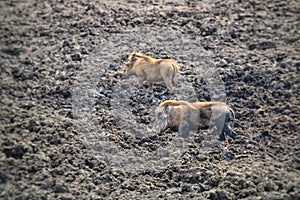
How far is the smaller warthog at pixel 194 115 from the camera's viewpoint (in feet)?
20.8

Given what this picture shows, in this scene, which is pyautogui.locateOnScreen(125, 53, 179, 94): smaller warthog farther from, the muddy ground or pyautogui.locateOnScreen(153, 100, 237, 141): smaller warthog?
pyautogui.locateOnScreen(153, 100, 237, 141): smaller warthog

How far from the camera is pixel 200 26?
795 centimetres

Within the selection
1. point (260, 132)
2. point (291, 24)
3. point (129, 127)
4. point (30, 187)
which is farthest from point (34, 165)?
point (291, 24)

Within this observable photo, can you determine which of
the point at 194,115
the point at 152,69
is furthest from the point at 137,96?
the point at 194,115

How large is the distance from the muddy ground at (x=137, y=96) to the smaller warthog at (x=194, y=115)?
0.11 meters

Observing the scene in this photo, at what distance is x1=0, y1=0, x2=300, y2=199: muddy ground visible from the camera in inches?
233

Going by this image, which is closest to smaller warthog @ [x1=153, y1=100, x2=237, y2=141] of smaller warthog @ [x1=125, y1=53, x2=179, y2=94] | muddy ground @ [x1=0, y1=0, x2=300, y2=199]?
muddy ground @ [x1=0, y1=0, x2=300, y2=199]

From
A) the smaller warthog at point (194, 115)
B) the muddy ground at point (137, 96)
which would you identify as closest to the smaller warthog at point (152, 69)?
the muddy ground at point (137, 96)

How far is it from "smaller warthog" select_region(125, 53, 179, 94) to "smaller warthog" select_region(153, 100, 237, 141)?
0.50 m

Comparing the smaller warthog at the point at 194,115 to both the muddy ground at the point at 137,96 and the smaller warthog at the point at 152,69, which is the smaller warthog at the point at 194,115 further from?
the smaller warthog at the point at 152,69

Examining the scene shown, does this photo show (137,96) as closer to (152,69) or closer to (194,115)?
(152,69)

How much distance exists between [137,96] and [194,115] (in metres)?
0.84

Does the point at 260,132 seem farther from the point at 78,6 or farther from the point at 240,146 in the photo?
the point at 78,6

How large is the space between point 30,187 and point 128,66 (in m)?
1.78
